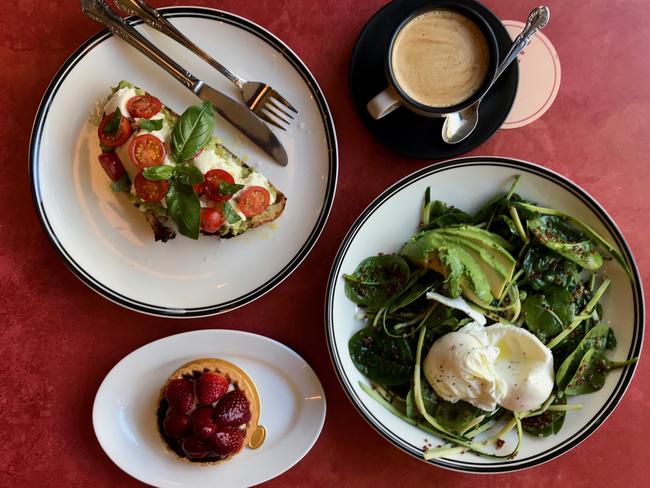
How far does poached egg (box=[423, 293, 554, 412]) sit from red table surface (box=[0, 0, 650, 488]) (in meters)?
0.43

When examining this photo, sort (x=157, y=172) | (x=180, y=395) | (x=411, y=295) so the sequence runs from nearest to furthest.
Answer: (x=157, y=172), (x=411, y=295), (x=180, y=395)

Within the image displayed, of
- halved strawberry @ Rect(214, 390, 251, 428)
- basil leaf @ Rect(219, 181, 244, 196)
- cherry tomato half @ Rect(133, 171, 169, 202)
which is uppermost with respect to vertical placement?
basil leaf @ Rect(219, 181, 244, 196)

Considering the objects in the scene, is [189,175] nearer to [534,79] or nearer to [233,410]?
[233,410]

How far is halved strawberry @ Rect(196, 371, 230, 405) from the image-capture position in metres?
1.88

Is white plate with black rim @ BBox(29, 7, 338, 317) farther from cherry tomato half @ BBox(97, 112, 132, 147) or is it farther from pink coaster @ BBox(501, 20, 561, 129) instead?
pink coaster @ BBox(501, 20, 561, 129)

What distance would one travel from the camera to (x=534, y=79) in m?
1.95

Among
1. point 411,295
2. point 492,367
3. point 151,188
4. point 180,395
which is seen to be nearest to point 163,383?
point 180,395

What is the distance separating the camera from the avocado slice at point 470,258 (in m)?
1.72

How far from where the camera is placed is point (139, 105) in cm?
179

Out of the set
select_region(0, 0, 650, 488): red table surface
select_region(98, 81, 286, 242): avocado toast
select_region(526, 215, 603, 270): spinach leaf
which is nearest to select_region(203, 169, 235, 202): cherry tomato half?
select_region(98, 81, 286, 242): avocado toast

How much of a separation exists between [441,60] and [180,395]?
146 cm

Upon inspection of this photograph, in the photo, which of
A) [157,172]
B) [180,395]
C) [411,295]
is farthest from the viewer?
[180,395]

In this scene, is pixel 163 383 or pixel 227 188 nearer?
pixel 227 188

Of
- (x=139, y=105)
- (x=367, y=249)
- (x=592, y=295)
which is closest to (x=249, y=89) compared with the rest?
(x=139, y=105)
